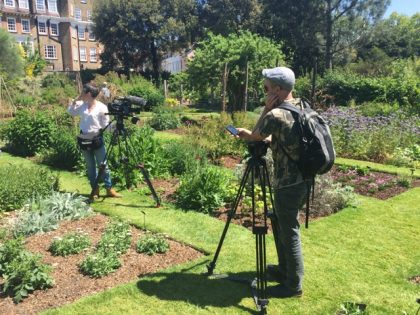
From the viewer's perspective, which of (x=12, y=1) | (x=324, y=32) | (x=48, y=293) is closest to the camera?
(x=48, y=293)

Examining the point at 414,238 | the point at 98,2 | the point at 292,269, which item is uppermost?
the point at 98,2

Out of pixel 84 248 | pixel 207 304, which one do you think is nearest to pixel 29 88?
pixel 84 248

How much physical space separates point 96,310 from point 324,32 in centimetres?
4103

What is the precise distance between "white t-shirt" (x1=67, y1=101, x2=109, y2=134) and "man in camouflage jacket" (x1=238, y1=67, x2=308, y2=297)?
12.8ft

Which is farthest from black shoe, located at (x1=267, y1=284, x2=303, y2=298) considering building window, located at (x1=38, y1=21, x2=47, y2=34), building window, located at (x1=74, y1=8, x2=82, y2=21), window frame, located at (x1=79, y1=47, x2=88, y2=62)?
building window, located at (x1=74, y1=8, x2=82, y2=21)

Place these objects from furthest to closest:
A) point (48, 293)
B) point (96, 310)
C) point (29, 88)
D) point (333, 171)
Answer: point (29, 88) → point (333, 171) → point (48, 293) → point (96, 310)

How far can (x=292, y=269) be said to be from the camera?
4215mm

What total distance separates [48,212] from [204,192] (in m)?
2.41

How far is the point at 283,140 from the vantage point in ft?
12.7

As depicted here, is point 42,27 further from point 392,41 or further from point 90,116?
point 90,116

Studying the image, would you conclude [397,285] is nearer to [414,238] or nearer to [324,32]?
[414,238]

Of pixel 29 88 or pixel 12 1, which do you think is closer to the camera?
pixel 29 88

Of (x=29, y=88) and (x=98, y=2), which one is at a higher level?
(x=98, y=2)

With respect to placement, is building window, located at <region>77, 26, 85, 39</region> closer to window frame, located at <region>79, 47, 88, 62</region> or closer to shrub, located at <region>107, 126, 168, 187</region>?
window frame, located at <region>79, 47, 88, 62</region>
